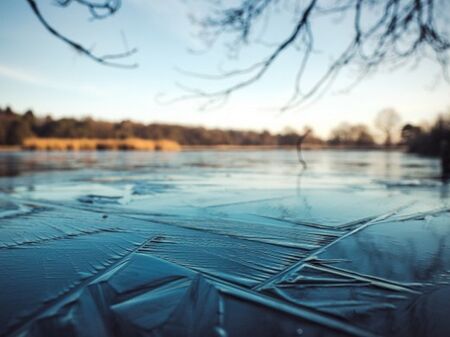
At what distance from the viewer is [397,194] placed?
16.4ft

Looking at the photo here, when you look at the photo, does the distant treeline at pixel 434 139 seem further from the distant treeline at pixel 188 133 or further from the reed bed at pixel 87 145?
the reed bed at pixel 87 145

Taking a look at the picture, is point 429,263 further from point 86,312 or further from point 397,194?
point 397,194

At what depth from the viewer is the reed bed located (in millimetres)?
35281

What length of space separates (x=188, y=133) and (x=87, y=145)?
46.5 m

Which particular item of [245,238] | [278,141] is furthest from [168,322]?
[278,141]

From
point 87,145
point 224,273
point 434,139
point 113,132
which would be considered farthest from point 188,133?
point 224,273

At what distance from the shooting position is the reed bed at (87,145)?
35.3 metres

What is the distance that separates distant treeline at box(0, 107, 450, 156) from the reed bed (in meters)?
6.56

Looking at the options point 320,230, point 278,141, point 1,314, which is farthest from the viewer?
point 278,141

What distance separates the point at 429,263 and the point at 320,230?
0.95 meters

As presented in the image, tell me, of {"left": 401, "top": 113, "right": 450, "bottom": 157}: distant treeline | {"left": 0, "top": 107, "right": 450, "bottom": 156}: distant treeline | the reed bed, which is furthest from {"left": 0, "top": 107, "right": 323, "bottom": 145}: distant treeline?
{"left": 401, "top": 113, "right": 450, "bottom": 157}: distant treeline

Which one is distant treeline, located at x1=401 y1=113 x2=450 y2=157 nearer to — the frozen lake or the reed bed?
the frozen lake

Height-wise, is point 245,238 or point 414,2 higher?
point 414,2

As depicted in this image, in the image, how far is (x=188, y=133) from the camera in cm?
8344
